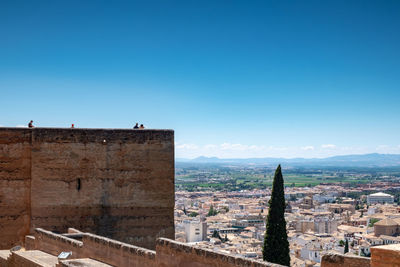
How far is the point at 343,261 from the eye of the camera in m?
6.48

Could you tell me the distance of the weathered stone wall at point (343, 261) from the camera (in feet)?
20.7

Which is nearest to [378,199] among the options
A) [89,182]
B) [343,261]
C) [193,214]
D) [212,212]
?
[212,212]

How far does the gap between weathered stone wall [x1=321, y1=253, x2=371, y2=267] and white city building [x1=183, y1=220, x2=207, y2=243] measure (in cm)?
8068

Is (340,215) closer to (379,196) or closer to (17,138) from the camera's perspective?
(379,196)

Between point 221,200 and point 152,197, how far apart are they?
461 ft

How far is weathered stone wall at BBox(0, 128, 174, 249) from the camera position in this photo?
12227 mm

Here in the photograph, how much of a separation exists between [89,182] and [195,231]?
78040mm

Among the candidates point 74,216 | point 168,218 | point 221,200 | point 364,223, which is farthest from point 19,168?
point 221,200

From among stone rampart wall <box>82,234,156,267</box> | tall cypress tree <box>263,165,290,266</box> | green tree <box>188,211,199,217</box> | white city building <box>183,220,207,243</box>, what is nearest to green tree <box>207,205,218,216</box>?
green tree <box>188,211,199,217</box>

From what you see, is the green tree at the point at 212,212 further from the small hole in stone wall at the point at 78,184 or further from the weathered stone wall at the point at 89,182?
the small hole in stone wall at the point at 78,184

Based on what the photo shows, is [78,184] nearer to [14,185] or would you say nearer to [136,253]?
[14,185]

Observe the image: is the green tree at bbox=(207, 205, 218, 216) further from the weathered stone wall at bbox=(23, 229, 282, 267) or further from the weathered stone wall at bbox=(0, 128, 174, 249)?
the weathered stone wall at bbox=(23, 229, 282, 267)

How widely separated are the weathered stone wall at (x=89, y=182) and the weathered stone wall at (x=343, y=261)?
21.4ft

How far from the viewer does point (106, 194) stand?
1254cm
